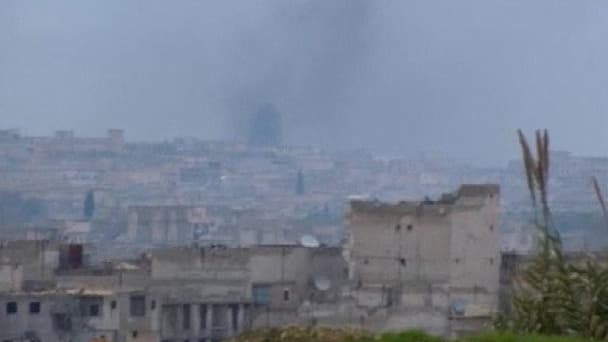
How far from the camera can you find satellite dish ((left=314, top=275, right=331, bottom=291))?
2031 inches

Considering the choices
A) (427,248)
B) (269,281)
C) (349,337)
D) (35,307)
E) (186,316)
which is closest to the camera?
(349,337)

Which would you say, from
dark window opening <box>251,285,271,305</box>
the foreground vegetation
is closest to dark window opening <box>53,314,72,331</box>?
dark window opening <box>251,285,271,305</box>

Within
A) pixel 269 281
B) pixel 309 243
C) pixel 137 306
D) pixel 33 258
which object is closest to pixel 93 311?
pixel 137 306

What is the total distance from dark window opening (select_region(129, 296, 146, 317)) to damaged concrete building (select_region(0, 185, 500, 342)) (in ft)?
0.05

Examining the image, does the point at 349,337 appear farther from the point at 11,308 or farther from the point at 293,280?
the point at 293,280

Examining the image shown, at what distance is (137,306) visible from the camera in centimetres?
4738

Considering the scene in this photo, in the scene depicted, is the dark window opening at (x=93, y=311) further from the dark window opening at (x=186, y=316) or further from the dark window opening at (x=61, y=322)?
the dark window opening at (x=186, y=316)

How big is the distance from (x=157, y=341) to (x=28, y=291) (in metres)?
2.84

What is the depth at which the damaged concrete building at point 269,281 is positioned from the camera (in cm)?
4731

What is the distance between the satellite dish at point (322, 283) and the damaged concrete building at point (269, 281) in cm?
5

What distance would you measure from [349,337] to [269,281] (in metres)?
35.6

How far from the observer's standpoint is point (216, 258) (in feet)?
174

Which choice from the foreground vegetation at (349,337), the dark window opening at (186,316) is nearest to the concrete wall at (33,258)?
the dark window opening at (186,316)

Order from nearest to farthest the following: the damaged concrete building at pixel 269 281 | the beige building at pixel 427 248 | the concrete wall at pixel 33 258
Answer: the damaged concrete building at pixel 269 281, the beige building at pixel 427 248, the concrete wall at pixel 33 258
